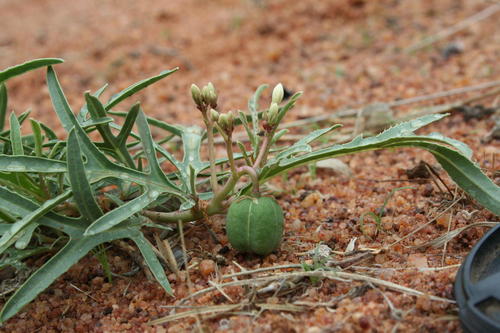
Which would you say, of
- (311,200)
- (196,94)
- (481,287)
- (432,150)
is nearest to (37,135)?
(196,94)

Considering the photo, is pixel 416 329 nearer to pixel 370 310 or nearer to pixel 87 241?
pixel 370 310

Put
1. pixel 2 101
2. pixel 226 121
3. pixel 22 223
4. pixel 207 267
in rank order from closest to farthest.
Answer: pixel 22 223 → pixel 226 121 → pixel 207 267 → pixel 2 101

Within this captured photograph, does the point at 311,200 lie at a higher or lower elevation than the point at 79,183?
lower

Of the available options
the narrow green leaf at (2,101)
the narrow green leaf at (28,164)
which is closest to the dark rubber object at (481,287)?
the narrow green leaf at (28,164)

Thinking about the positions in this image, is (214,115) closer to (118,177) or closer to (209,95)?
(209,95)

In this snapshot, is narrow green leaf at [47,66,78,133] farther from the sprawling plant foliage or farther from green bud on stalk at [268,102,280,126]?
green bud on stalk at [268,102,280,126]

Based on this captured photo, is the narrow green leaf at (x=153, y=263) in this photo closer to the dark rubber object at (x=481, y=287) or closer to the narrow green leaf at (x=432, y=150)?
the narrow green leaf at (x=432, y=150)

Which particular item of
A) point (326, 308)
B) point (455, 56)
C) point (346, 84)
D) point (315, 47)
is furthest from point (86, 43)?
point (326, 308)
